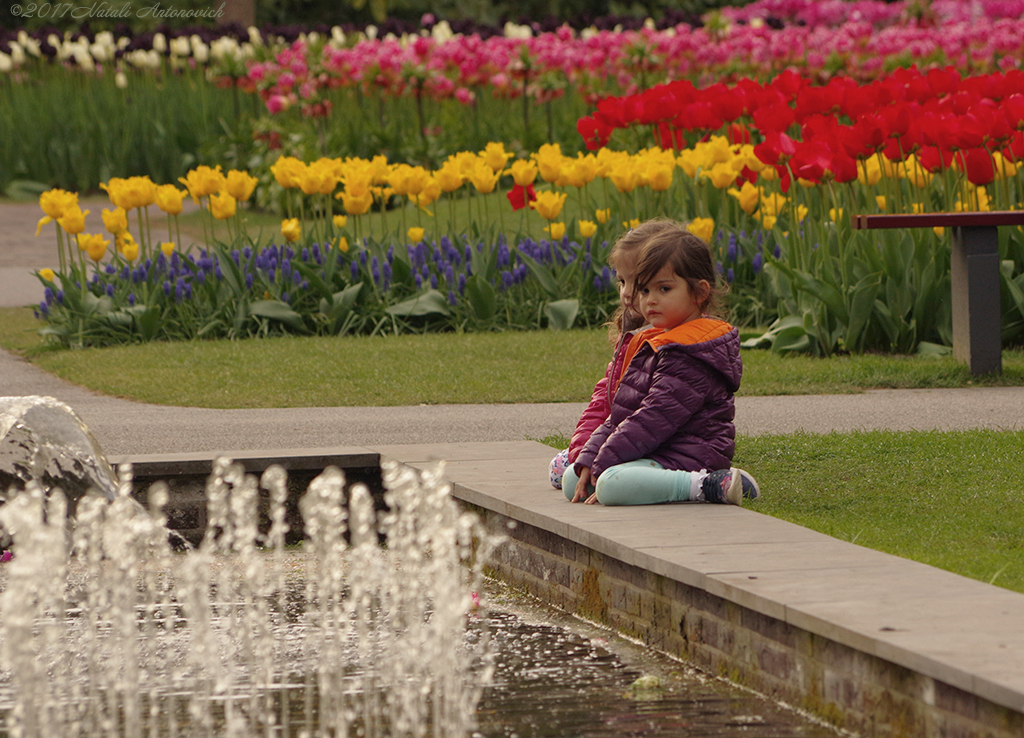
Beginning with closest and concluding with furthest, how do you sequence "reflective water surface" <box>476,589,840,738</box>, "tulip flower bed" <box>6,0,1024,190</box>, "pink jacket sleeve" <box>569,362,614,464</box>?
1. "reflective water surface" <box>476,589,840,738</box>
2. "pink jacket sleeve" <box>569,362,614,464</box>
3. "tulip flower bed" <box>6,0,1024,190</box>

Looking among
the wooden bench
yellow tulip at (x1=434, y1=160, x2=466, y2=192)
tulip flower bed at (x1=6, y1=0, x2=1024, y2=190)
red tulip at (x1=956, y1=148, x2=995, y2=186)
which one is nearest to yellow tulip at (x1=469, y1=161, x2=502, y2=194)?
yellow tulip at (x1=434, y1=160, x2=466, y2=192)

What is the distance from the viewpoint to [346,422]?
21.2 ft

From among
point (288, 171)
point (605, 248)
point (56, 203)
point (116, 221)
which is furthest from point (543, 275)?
point (56, 203)

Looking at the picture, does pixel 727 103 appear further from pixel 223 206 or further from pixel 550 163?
pixel 223 206

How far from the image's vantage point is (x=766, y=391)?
7230 millimetres

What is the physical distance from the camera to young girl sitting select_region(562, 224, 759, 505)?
4.26 metres

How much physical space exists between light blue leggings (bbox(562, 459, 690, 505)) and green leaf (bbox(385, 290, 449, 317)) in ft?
17.8

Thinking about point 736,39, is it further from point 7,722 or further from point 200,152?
point 7,722

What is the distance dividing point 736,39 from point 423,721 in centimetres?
1549

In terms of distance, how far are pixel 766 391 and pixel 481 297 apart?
9.11 ft

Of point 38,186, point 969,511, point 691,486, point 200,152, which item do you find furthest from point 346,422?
point 38,186

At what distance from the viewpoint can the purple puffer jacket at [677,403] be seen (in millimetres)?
4293

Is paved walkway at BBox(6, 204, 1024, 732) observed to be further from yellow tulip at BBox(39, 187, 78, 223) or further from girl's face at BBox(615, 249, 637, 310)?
yellow tulip at BBox(39, 187, 78, 223)

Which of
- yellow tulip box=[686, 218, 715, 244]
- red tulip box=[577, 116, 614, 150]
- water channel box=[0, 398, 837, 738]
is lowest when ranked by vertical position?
water channel box=[0, 398, 837, 738]
